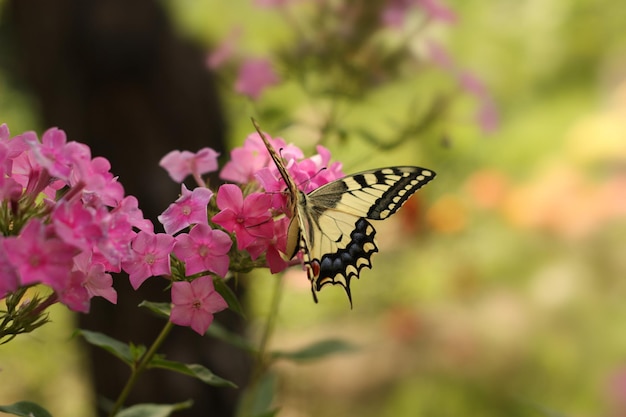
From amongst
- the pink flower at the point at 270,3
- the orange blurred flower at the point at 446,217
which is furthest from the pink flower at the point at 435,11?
the orange blurred flower at the point at 446,217

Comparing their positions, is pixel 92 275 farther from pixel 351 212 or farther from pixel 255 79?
pixel 255 79

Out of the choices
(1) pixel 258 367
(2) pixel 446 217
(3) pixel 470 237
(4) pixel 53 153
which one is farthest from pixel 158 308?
(3) pixel 470 237

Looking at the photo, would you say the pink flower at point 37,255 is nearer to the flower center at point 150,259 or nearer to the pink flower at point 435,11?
the flower center at point 150,259

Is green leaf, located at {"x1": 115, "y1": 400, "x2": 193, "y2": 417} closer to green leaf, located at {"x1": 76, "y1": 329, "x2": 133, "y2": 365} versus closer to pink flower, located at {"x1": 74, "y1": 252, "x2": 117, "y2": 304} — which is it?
green leaf, located at {"x1": 76, "y1": 329, "x2": 133, "y2": 365}

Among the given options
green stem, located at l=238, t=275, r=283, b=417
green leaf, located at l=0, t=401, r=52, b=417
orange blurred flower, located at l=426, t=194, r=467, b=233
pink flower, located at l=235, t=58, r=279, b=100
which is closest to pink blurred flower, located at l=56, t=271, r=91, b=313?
green leaf, located at l=0, t=401, r=52, b=417

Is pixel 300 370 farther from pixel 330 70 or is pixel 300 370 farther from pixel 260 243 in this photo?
pixel 260 243

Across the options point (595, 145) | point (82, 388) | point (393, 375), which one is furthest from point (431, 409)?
point (595, 145)
